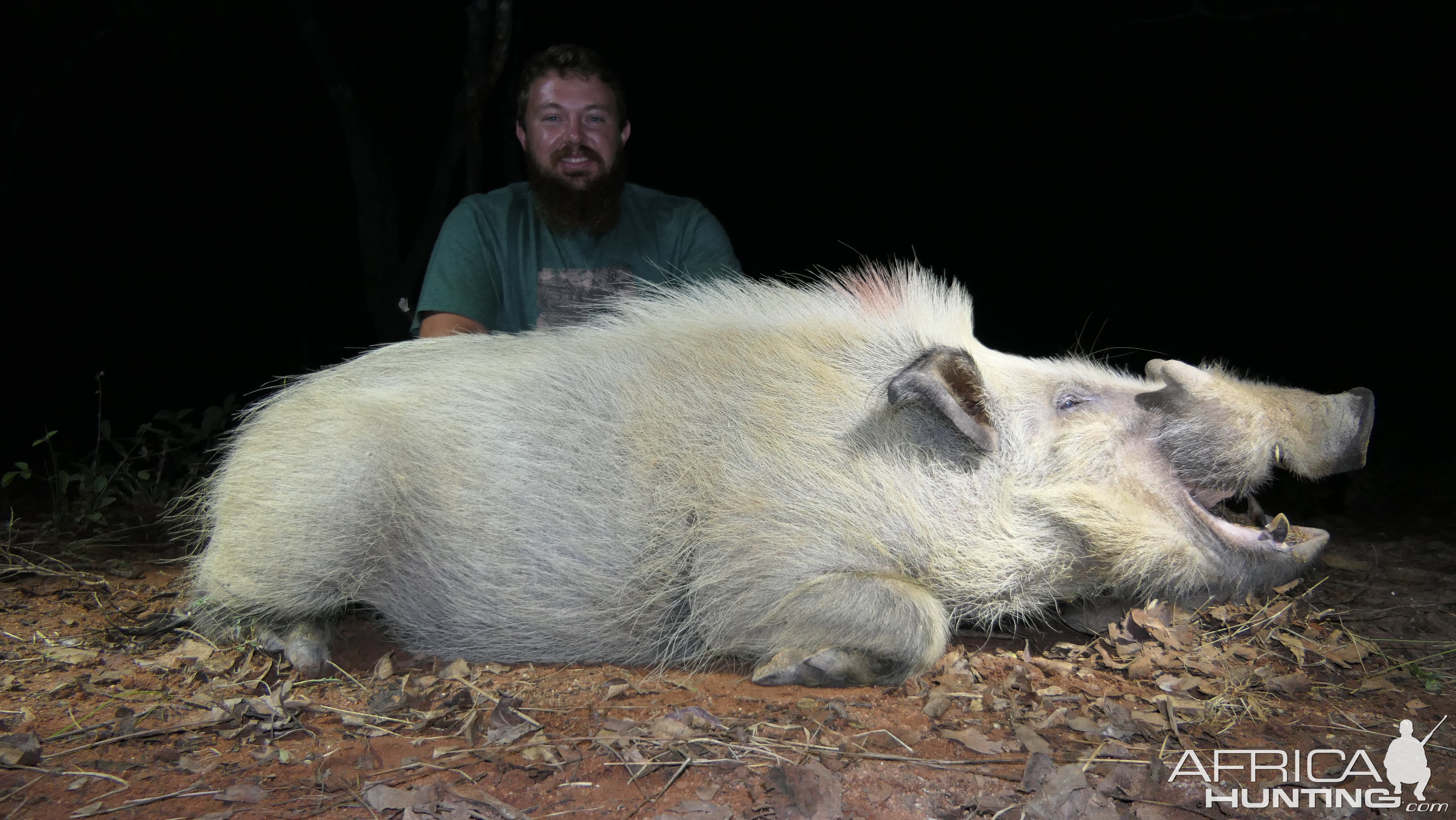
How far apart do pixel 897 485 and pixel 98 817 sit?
1.86 m

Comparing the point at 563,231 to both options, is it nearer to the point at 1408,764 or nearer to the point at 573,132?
the point at 573,132

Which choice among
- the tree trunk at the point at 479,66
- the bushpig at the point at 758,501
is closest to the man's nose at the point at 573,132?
the tree trunk at the point at 479,66

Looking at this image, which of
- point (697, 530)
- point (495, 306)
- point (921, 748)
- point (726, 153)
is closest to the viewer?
point (921, 748)

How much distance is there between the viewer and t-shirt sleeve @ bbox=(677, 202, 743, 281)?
417cm

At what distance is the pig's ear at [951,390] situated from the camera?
2.43m

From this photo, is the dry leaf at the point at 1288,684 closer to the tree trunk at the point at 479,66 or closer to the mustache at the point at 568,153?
the mustache at the point at 568,153

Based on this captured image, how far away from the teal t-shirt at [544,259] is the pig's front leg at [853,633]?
5.24 feet

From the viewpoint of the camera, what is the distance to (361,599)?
107 inches

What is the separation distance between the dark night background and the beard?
2767mm

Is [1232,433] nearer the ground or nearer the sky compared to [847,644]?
nearer the sky

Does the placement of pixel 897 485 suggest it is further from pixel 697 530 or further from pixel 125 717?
pixel 125 717

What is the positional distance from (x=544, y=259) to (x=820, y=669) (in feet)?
7.72

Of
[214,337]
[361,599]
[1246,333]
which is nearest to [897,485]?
[361,599]

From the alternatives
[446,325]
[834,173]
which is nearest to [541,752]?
[446,325]
